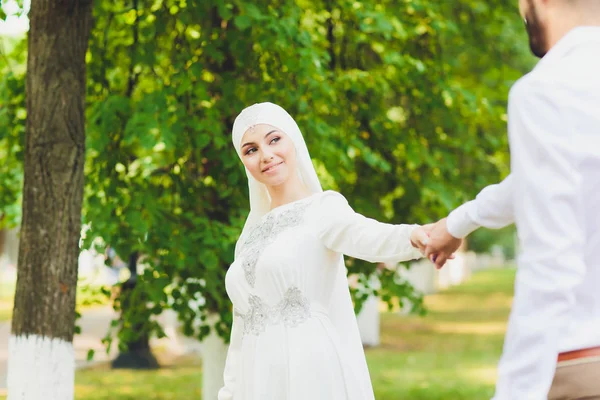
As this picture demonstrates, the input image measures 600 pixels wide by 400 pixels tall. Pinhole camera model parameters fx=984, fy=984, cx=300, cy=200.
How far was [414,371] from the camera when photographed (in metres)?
13.4

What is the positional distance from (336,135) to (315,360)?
401 cm

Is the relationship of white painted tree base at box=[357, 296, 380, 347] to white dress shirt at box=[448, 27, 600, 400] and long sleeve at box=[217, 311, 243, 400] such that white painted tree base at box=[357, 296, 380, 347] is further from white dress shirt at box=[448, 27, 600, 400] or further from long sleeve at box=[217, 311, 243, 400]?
white dress shirt at box=[448, 27, 600, 400]

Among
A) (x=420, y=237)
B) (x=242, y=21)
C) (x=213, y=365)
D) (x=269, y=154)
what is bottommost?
(x=213, y=365)

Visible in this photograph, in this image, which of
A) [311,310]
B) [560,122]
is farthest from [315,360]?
[560,122]

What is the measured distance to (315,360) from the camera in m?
4.09

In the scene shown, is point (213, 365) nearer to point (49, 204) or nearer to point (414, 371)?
point (49, 204)

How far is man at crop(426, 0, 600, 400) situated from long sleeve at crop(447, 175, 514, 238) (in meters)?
0.20

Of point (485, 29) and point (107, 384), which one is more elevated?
point (485, 29)

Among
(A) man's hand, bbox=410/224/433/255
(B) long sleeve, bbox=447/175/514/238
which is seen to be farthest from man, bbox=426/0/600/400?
(A) man's hand, bbox=410/224/433/255

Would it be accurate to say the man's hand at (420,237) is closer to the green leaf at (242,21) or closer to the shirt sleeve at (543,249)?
the shirt sleeve at (543,249)

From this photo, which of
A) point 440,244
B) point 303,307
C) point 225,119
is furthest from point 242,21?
point 440,244

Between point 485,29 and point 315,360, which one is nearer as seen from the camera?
point 315,360

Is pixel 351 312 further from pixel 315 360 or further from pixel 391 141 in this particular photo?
pixel 391 141

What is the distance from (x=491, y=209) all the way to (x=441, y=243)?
18.9 inches
